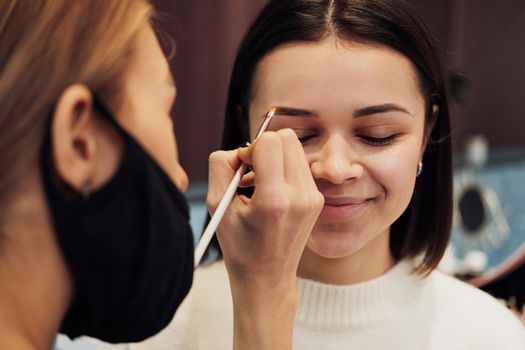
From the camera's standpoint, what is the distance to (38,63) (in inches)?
19.4

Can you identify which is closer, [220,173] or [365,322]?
[220,173]

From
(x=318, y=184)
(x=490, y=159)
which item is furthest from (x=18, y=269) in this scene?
(x=490, y=159)

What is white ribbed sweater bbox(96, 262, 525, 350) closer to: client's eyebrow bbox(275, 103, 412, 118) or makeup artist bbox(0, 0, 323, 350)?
client's eyebrow bbox(275, 103, 412, 118)

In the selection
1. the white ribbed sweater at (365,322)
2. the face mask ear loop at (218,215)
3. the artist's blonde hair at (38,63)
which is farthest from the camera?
the white ribbed sweater at (365,322)

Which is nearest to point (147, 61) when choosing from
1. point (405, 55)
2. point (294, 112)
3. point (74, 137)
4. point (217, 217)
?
point (74, 137)

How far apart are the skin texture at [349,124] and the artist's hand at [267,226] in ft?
0.45

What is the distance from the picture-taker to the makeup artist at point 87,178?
497 mm

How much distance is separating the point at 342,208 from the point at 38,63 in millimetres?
494

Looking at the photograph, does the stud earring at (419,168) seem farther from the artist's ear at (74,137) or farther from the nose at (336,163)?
the artist's ear at (74,137)

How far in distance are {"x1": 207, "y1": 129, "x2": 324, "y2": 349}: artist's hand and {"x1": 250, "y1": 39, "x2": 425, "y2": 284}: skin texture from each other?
5.4 inches

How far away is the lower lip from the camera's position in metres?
0.89

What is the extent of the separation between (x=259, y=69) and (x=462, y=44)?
2279mm

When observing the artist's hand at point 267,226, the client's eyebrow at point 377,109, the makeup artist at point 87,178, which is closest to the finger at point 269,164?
the artist's hand at point 267,226

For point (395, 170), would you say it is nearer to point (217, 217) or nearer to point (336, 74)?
point (336, 74)
